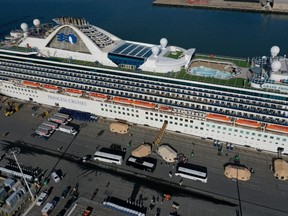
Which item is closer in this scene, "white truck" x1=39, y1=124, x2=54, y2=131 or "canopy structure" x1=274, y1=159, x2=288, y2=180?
"canopy structure" x1=274, y1=159, x2=288, y2=180

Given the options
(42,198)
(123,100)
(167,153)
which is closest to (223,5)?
(123,100)

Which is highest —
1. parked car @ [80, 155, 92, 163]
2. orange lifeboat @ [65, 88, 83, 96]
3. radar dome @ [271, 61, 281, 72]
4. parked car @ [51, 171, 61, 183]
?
radar dome @ [271, 61, 281, 72]

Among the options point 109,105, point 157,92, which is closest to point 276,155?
point 157,92

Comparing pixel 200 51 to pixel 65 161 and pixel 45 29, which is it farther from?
pixel 65 161

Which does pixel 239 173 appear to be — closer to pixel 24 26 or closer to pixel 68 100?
pixel 68 100

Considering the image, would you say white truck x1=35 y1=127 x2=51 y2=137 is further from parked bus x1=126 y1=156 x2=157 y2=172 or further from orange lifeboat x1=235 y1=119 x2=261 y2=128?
orange lifeboat x1=235 y1=119 x2=261 y2=128

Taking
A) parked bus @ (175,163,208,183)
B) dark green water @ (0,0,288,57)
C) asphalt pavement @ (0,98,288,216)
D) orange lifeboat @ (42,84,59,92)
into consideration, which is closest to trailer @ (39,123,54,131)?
asphalt pavement @ (0,98,288,216)
